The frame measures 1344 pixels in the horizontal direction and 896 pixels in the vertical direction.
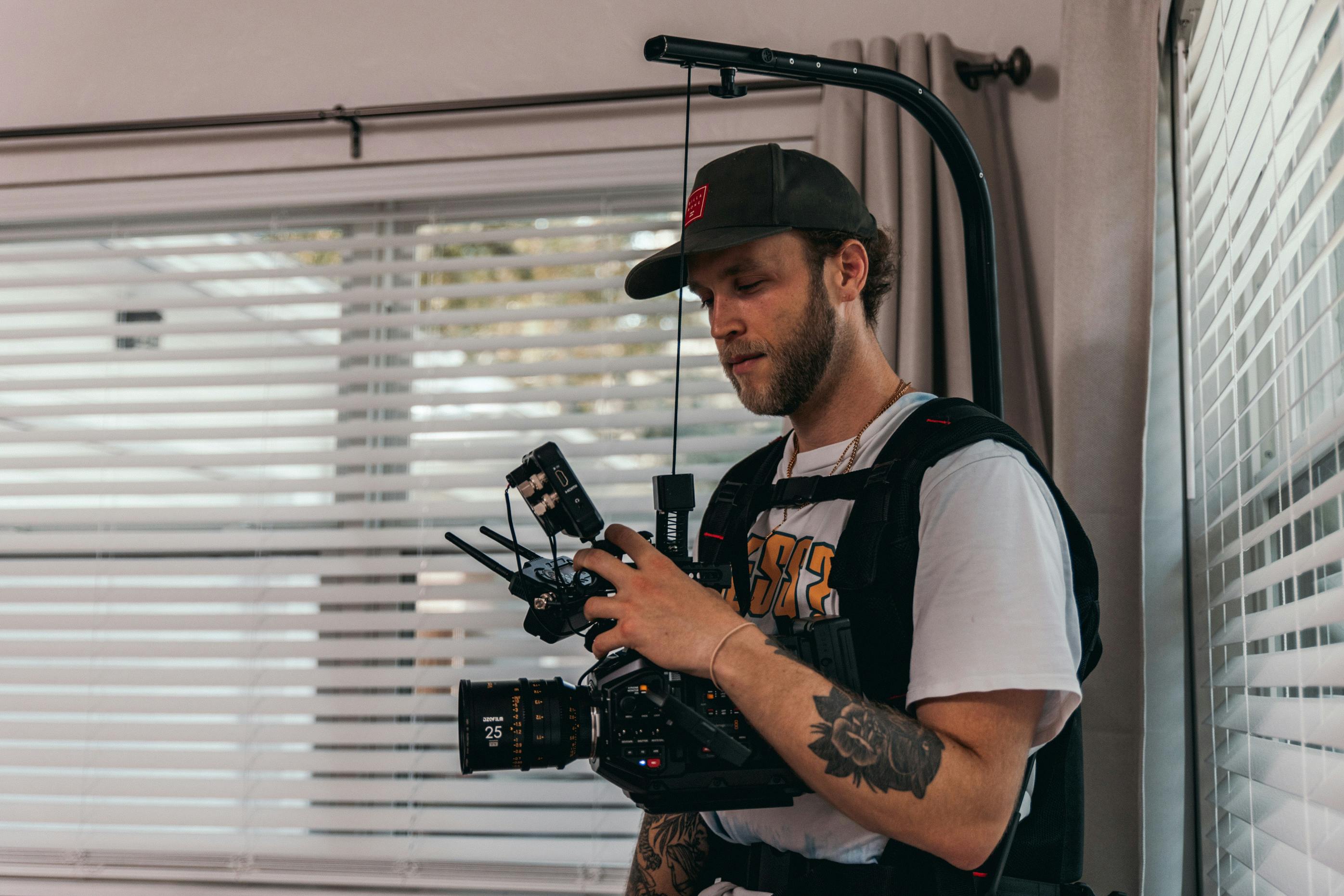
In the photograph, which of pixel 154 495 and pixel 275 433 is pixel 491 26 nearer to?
pixel 275 433

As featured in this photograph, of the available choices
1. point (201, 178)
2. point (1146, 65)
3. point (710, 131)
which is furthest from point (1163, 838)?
point (201, 178)

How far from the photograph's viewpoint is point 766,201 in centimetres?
122

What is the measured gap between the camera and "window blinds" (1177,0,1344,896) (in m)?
0.89

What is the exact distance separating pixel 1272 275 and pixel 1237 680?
1.57 ft

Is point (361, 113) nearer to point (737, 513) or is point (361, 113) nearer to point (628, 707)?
point (737, 513)

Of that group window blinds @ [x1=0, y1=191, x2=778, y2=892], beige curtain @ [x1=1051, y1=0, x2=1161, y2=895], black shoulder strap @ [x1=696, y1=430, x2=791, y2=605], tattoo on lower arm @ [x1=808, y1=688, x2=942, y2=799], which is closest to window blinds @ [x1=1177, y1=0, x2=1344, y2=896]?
beige curtain @ [x1=1051, y1=0, x2=1161, y2=895]

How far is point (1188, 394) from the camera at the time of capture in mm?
1468

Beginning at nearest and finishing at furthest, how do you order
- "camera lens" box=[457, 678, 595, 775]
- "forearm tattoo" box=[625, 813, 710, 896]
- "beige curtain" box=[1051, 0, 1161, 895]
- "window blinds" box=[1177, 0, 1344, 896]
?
"window blinds" box=[1177, 0, 1344, 896], "camera lens" box=[457, 678, 595, 775], "forearm tattoo" box=[625, 813, 710, 896], "beige curtain" box=[1051, 0, 1161, 895]

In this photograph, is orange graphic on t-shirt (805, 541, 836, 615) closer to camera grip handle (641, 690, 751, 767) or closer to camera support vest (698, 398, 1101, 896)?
camera support vest (698, 398, 1101, 896)

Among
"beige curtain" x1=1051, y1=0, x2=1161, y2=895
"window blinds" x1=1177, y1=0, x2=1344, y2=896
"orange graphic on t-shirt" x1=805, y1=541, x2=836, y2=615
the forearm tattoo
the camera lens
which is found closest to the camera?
"window blinds" x1=1177, y1=0, x2=1344, y2=896

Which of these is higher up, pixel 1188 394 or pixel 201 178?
pixel 201 178

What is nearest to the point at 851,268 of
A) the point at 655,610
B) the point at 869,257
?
the point at 869,257

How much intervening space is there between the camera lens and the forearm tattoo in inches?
14.2

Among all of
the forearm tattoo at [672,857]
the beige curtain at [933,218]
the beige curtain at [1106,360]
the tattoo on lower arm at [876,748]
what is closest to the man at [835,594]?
the tattoo on lower arm at [876,748]
